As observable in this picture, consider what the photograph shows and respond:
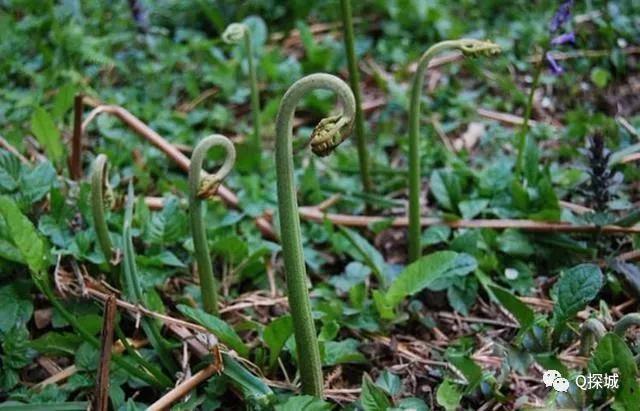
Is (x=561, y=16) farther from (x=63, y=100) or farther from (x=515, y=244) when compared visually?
(x=63, y=100)

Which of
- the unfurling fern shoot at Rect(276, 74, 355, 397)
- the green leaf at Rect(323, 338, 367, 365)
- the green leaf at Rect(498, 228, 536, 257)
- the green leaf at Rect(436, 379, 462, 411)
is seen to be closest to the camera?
the unfurling fern shoot at Rect(276, 74, 355, 397)

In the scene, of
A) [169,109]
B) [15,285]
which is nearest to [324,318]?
[15,285]

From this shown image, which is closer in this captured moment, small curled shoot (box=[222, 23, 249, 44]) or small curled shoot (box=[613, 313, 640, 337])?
small curled shoot (box=[613, 313, 640, 337])

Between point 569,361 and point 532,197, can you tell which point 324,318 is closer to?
point 569,361

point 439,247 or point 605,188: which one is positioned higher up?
point 605,188

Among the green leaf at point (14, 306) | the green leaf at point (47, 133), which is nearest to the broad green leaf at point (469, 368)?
the green leaf at point (14, 306)

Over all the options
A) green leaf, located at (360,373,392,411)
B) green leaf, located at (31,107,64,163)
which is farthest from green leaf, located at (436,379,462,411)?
green leaf, located at (31,107,64,163)

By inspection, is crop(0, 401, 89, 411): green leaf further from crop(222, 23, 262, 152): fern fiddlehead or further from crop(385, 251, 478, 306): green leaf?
crop(222, 23, 262, 152): fern fiddlehead
